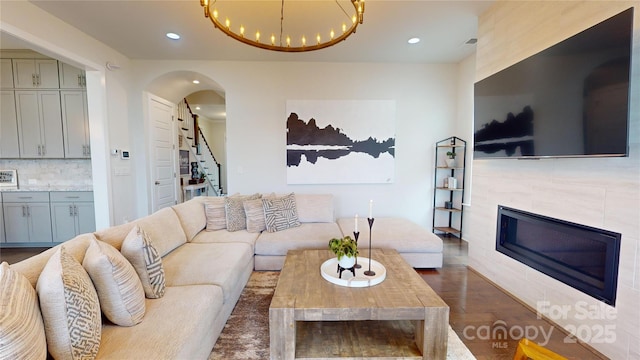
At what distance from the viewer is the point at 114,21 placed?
9.78ft

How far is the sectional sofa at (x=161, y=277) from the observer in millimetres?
1080

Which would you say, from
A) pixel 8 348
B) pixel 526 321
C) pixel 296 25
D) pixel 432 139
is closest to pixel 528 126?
pixel 526 321

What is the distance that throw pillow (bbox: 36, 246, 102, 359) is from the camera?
1078 millimetres

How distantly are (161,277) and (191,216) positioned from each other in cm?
141

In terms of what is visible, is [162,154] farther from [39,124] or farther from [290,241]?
[290,241]

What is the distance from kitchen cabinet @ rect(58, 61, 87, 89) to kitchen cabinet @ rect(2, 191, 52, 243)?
1.60 m

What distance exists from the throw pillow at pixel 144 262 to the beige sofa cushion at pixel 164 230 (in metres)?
0.51

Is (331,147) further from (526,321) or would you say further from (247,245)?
(526,321)

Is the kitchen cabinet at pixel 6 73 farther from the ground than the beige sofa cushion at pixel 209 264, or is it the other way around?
the kitchen cabinet at pixel 6 73

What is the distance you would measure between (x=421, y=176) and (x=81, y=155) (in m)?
5.28

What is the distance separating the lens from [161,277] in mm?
1727

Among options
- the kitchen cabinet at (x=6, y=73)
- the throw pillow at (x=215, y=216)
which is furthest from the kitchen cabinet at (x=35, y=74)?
the throw pillow at (x=215, y=216)

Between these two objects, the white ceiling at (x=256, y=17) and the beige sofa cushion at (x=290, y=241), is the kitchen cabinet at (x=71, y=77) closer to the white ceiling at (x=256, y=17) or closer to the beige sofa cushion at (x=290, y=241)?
the white ceiling at (x=256, y=17)

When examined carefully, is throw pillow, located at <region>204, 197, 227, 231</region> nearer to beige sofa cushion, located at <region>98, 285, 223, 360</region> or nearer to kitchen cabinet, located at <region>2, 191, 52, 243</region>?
beige sofa cushion, located at <region>98, 285, 223, 360</region>
